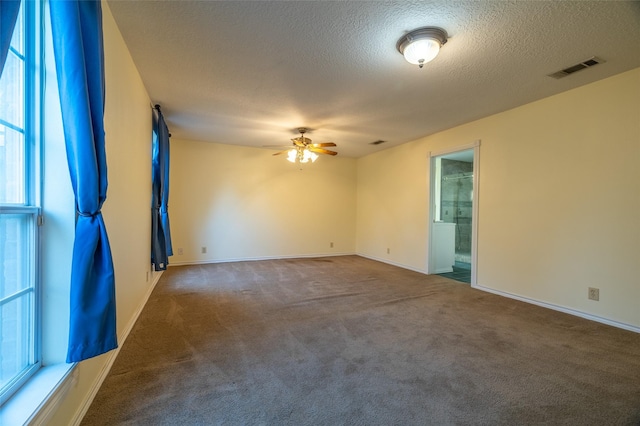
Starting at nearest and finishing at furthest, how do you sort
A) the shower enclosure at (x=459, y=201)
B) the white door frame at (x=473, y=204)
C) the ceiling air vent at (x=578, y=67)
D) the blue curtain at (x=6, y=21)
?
the blue curtain at (x=6, y=21) → the ceiling air vent at (x=578, y=67) → the white door frame at (x=473, y=204) → the shower enclosure at (x=459, y=201)

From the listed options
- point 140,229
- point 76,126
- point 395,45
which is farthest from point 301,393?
point 395,45

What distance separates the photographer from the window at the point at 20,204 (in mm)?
1155

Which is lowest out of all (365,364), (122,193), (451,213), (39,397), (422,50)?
(365,364)

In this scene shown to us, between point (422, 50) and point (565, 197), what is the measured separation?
98.2 inches

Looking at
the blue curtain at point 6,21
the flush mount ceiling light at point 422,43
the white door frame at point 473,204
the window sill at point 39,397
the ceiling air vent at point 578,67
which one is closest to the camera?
the blue curtain at point 6,21

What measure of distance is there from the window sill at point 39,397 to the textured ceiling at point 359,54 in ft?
7.30

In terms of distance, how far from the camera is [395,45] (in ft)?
7.46

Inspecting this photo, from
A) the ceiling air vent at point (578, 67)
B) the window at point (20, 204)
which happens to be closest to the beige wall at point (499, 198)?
the window at point (20, 204)

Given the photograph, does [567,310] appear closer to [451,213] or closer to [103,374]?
[451,213]

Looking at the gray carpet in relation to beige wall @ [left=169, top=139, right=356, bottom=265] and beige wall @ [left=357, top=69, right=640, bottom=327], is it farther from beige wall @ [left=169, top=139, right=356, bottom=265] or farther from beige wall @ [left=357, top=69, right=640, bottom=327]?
beige wall @ [left=169, top=139, right=356, bottom=265]

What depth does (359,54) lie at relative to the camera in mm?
2422

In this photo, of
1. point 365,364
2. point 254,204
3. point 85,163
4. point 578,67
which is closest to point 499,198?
point 578,67

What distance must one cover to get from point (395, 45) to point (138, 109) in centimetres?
256

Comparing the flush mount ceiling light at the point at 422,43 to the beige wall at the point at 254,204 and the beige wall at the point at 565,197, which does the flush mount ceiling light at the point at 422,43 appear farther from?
the beige wall at the point at 254,204
